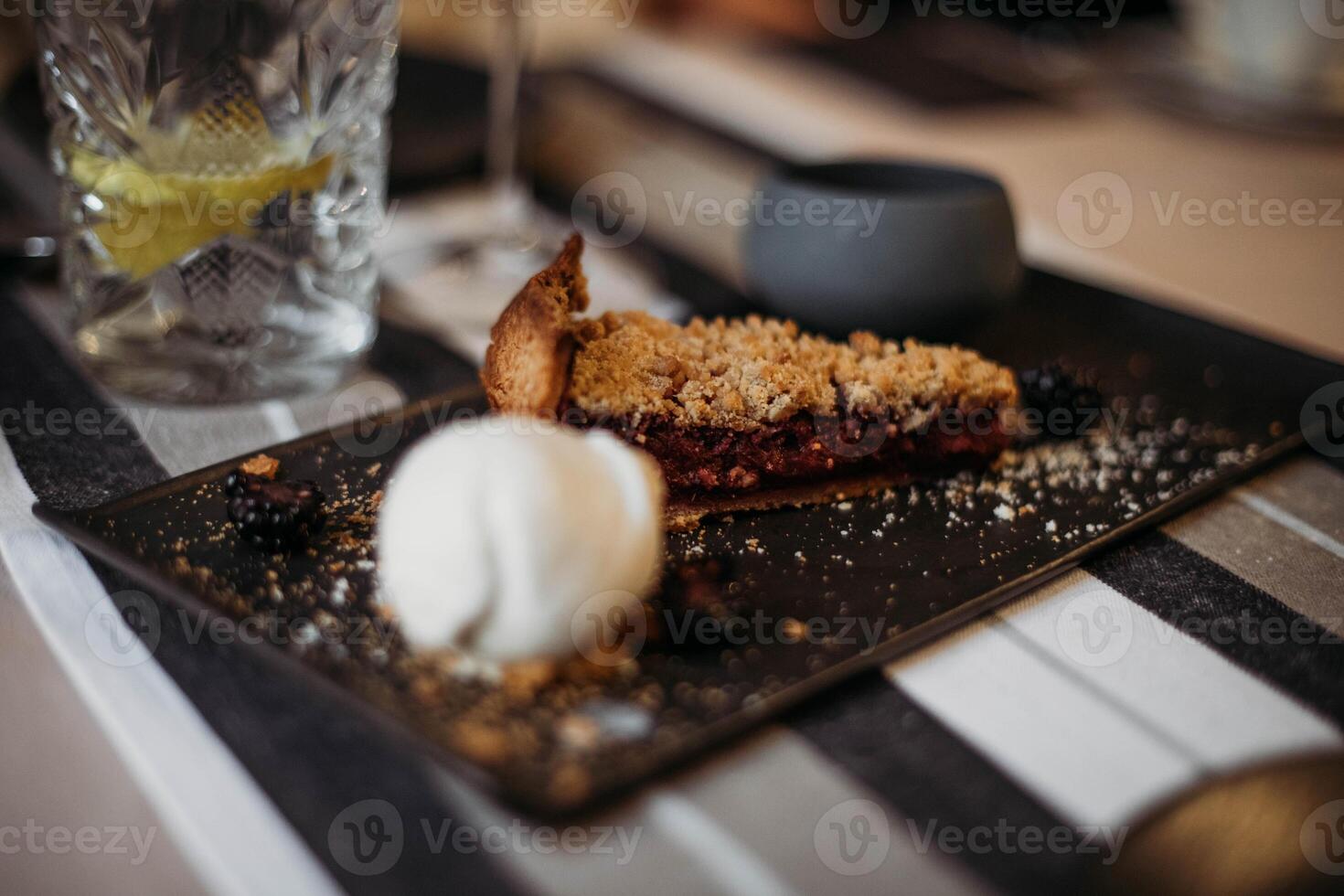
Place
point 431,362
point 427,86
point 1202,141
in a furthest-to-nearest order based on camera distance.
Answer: point 1202,141 < point 427,86 < point 431,362

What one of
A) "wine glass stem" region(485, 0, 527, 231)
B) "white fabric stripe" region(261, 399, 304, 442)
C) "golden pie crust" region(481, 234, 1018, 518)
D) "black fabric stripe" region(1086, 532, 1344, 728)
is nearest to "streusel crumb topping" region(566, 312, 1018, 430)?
"golden pie crust" region(481, 234, 1018, 518)

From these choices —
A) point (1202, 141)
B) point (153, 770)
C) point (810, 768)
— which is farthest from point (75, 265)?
point (1202, 141)

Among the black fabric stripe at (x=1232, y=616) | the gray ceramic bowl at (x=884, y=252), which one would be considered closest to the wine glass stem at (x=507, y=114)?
the gray ceramic bowl at (x=884, y=252)

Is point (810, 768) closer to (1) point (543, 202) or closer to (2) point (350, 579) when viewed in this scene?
(2) point (350, 579)

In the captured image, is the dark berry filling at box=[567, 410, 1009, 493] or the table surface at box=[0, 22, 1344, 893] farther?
the dark berry filling at box=[567, 410, 1009, 493]

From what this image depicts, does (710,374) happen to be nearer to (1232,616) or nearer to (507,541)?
(507,541)
